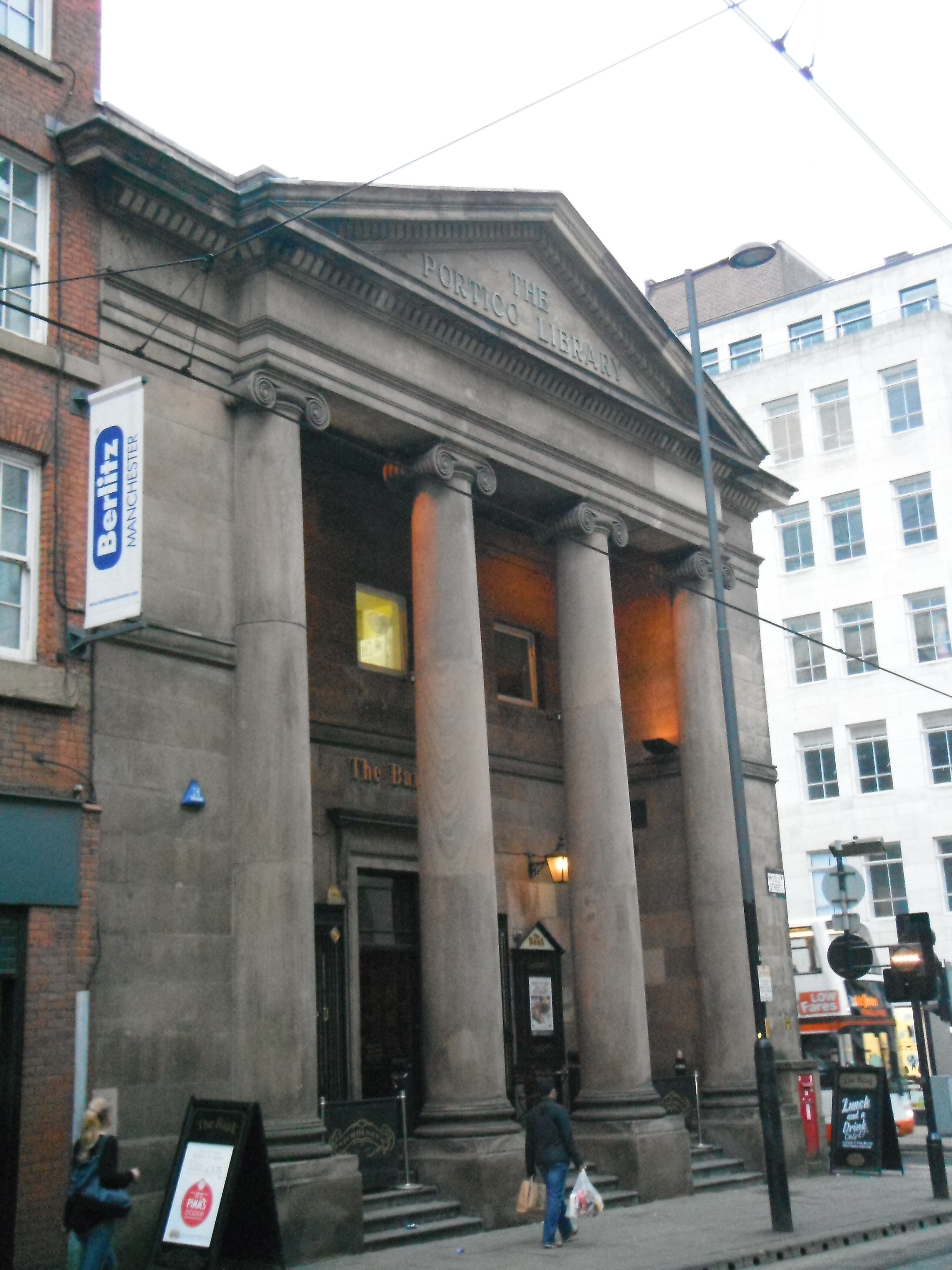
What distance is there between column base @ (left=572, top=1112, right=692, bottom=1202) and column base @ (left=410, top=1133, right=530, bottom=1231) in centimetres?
229

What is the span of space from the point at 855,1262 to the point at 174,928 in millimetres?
7293

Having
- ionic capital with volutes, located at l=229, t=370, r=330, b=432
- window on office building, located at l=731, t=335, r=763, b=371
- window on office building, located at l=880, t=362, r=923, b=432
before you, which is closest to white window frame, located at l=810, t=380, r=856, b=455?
window on office building, located at l=880, t=362, r=923, b=432

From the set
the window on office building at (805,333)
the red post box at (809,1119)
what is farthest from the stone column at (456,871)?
the window on office building at (805,333)

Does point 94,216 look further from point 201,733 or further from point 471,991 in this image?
point 471,991

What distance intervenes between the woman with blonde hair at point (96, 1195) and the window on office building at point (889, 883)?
39.7m

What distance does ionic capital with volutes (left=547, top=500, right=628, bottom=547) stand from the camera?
21250mm

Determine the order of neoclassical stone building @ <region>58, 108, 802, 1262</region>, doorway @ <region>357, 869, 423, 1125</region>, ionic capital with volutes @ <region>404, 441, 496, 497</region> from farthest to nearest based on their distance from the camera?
doorway @ <region>357, 869, 423, 1125</region>, ionic capital with volutes @ <region>404, 441, 496, 497</region>, neoclassical stone building @ <region>58, 108, 802, 1262</region>

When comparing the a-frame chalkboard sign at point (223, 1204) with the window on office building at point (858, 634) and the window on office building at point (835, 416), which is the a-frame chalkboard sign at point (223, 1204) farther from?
the window on office building at point (835, 416)

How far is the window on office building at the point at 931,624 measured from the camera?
160ft

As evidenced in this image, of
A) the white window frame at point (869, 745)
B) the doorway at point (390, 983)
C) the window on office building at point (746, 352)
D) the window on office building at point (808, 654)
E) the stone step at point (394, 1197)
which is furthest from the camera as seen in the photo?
the window on office building at point (746, 352)

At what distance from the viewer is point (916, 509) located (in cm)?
5044

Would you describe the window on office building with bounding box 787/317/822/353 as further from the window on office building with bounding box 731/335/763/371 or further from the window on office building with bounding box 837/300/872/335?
the window on office building with bounding box 731/335/763/371

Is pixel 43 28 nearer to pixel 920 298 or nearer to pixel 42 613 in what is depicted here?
pixel 42 613

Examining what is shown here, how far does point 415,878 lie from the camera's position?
68.4 ft
